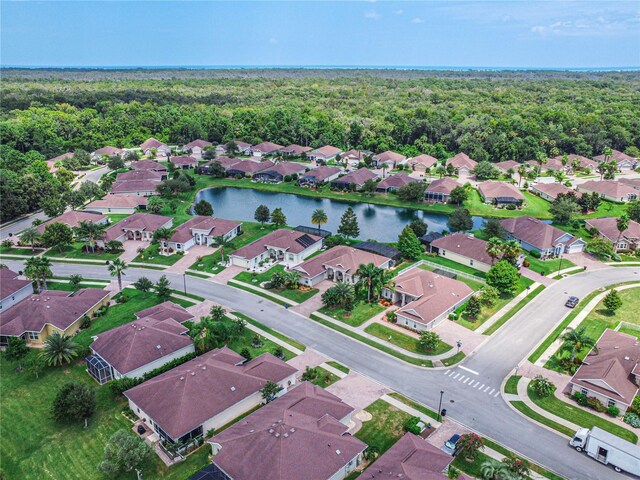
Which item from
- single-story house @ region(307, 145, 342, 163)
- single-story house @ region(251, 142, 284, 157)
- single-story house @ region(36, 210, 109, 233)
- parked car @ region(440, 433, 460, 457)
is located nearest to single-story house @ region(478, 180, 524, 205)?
single-story house @ region(307, 145, 342, 163)

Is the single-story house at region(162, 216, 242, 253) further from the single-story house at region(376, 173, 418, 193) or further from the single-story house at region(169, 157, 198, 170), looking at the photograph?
the single-story house at region(169, 157, 198, 170)

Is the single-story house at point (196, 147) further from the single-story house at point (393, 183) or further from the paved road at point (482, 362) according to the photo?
the paved road at point (482, 362)

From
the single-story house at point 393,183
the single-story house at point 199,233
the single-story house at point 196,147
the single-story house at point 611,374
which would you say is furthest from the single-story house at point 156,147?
the single-story house at point 611,374

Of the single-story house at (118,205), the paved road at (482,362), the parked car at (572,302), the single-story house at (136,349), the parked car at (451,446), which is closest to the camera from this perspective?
the parked car at (451,446)

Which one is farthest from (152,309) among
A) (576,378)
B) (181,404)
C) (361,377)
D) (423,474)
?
(576,378)

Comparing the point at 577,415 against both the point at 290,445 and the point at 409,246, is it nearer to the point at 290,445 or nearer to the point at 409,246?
the point at 290,445
